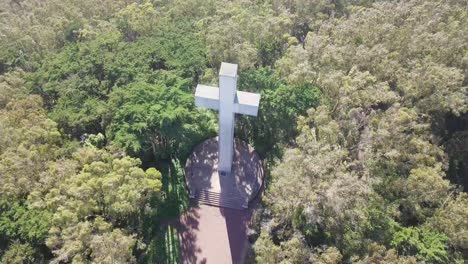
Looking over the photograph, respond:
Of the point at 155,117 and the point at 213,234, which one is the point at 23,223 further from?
the point at 213,234

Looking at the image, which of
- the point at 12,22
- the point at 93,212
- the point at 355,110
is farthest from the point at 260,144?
the point at 12,22

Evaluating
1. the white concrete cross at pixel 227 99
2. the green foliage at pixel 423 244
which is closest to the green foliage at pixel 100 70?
the white concrete cross at pixel 227 99

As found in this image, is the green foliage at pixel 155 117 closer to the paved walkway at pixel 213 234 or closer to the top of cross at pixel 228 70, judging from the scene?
the top of cross at pixel 228 70

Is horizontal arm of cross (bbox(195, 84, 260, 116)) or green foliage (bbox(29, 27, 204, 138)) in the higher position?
green foliage (bbox(29, 27, 204, 138))

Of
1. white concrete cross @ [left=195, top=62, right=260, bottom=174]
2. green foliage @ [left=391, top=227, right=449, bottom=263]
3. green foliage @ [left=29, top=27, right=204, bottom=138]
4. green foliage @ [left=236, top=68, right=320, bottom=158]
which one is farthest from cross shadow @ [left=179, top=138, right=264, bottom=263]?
green foliage @ [left=391, top=227, right=449, bottom=263]

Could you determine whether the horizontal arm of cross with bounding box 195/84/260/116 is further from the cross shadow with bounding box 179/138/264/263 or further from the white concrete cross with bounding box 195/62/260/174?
the cross shadow with bounding box 179/138/264/263

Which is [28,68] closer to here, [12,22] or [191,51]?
[12,22]
